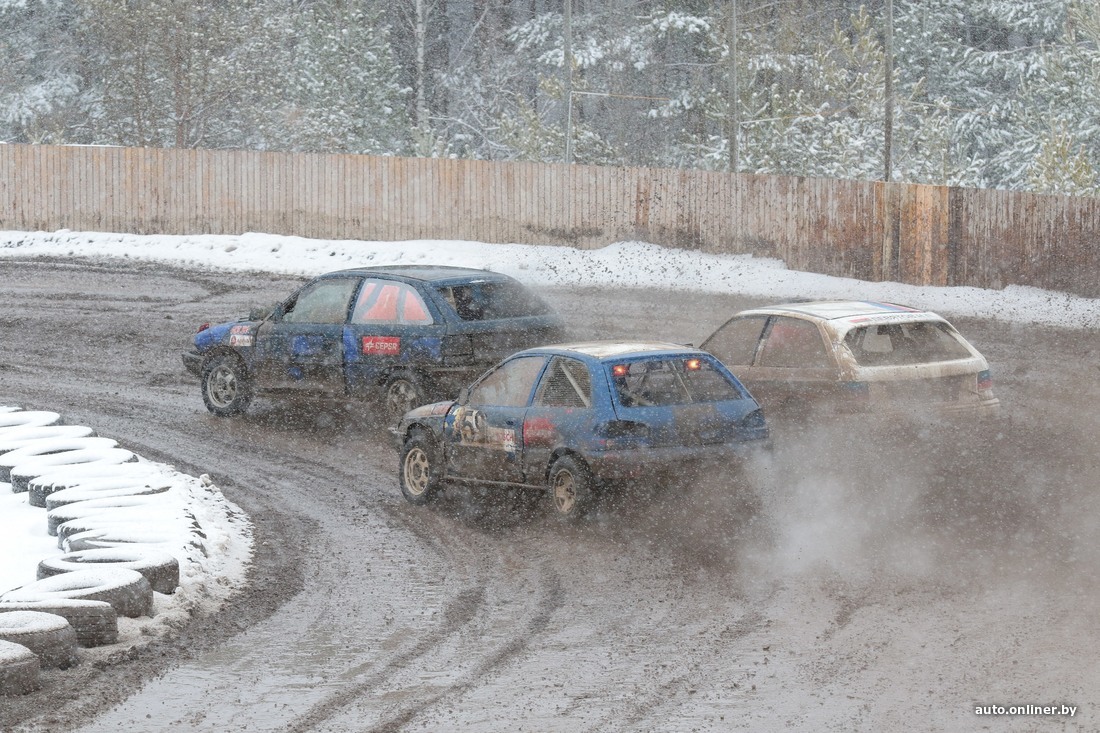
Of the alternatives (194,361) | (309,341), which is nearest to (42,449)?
(309,341)

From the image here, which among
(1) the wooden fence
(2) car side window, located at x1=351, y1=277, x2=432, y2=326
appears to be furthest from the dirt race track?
(1) the wooden fence

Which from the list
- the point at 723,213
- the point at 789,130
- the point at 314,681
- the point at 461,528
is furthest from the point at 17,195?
the point at 314,681

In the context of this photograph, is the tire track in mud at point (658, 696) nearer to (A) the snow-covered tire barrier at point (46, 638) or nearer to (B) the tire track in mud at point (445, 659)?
(B) the tire track in mud at point (445, 659)

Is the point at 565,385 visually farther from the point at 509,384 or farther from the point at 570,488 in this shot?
the point at 570,488

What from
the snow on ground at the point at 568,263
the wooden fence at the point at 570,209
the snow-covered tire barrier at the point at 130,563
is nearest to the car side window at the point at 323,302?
the snow on ground at the point at 568,263

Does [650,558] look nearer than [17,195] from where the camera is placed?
Yes

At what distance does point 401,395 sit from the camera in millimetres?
14977

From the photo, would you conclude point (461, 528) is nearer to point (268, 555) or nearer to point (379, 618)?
Result: point (268, 555)

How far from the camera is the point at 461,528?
1163 centimetres

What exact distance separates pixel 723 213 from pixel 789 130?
11852mm

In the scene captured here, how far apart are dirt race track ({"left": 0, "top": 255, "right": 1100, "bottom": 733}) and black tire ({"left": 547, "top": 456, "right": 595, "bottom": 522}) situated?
204mm

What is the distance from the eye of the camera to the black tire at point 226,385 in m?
16.5

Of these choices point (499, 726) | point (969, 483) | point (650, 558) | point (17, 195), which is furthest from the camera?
point (17, 195)

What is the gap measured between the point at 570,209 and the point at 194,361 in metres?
16.9
